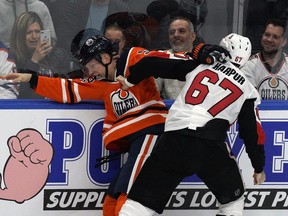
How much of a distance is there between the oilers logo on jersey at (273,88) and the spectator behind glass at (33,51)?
1.12 metres

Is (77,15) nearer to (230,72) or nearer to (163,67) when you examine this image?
(163,67)

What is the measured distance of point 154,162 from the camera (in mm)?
4059

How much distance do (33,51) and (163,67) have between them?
1.23 m

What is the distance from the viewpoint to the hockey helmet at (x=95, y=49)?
4.39m

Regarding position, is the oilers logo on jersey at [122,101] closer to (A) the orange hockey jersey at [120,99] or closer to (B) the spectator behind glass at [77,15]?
(A) the orange hockey jersey at [120,99]

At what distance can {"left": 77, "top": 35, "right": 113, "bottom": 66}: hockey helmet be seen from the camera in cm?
439

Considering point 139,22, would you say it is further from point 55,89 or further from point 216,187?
point 216,187

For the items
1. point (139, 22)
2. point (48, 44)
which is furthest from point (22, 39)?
point (139, 22)

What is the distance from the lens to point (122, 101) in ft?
14.3

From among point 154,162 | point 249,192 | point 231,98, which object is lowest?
point 249,192

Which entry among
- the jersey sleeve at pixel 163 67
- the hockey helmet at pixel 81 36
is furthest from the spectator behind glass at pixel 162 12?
the jersey sleeve at pixel 163 67

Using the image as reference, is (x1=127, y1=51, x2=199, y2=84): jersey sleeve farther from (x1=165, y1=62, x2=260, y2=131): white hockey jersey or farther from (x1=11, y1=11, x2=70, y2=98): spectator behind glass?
(x1=11, y1=11, x2=70, y2=98): spectator behind glass

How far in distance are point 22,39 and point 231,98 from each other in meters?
1.57

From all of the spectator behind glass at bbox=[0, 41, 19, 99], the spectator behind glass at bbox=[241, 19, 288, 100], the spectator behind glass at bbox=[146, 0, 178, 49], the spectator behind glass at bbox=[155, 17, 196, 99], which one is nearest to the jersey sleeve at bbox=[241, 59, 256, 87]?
the spectator behind glass at bbox=[241, 19, 288, 100]
